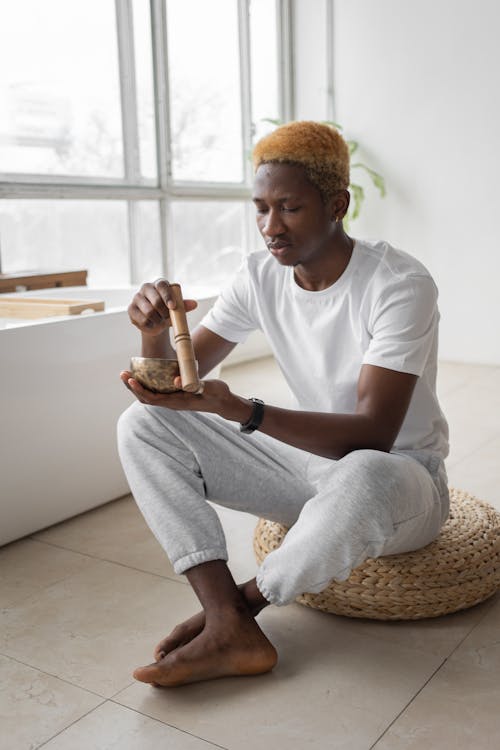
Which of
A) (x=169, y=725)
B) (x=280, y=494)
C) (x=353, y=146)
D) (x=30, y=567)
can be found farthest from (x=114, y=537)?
(x=353, y=146)

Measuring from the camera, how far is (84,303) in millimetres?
2557

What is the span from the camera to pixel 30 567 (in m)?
2.05

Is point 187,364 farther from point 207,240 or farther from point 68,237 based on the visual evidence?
point 207,240

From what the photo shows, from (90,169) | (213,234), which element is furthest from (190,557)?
(213,234)

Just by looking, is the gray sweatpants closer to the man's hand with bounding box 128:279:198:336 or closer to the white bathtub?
the man's hand with bounding box 128:279:198:336

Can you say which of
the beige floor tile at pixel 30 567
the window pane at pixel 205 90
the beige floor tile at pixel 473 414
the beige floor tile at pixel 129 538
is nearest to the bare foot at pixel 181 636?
the beige floor tile at pixel 129 538

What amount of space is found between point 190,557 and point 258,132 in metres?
4.03

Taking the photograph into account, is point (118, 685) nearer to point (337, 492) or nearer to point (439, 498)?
point (337, 492)

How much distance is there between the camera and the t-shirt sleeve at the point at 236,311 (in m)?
1.85

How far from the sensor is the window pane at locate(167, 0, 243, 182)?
443 centimetres

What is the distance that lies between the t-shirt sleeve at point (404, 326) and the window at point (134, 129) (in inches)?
93.3

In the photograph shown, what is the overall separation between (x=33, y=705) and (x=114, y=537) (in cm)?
82

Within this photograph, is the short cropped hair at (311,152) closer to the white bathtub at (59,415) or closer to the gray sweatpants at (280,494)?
the gray sweatpants at (280,494)

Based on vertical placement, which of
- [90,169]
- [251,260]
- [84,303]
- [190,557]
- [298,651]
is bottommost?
[298,651]
